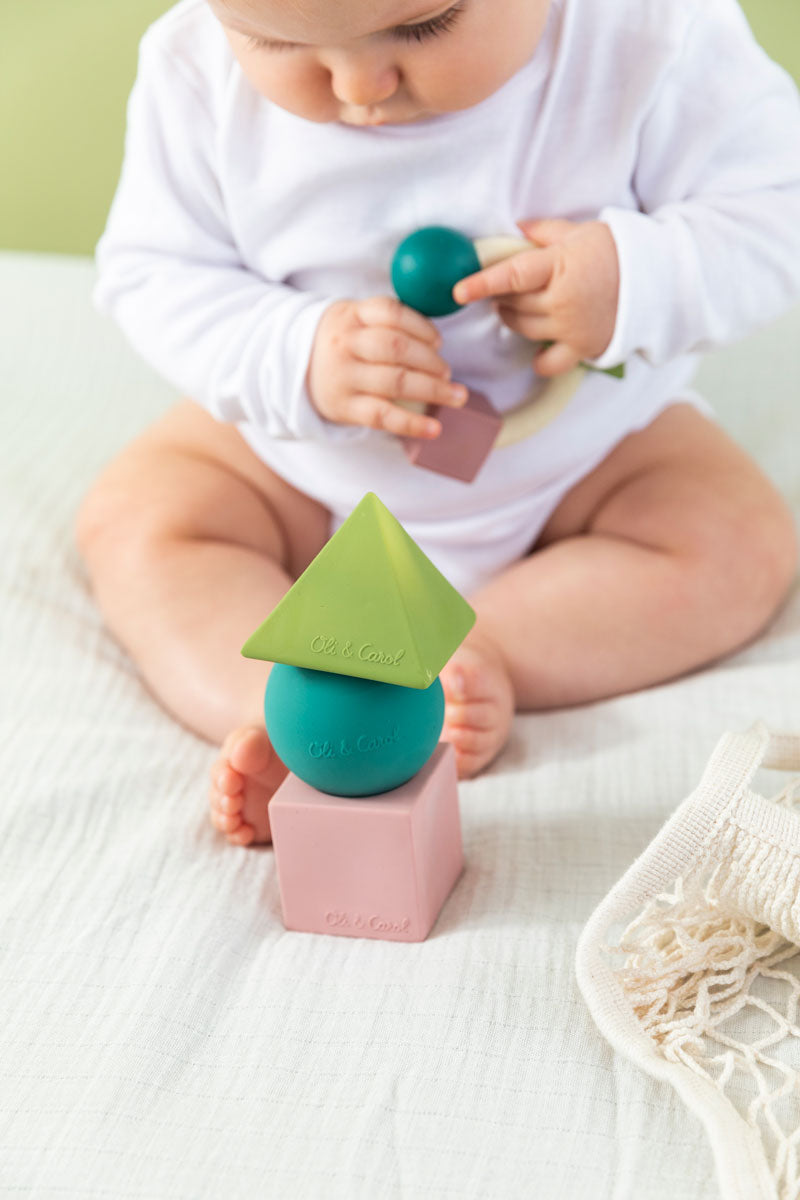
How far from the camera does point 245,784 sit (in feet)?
2.27

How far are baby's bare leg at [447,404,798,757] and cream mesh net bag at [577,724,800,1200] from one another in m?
0.25

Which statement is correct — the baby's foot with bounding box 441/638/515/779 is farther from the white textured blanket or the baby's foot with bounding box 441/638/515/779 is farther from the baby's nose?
the baby's nose

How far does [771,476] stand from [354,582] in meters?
0.66

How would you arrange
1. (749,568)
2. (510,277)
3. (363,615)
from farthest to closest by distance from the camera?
(749,568) → (510,277) → (363,615)

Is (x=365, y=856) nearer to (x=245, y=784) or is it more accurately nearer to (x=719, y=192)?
(x=245, y=784)

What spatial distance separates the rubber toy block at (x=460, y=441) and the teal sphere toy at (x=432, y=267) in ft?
0.21

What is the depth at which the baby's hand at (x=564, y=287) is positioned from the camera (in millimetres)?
785

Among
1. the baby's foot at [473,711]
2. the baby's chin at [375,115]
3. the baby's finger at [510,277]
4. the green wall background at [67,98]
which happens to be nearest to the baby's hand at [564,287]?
the baby's finger at [510,277]

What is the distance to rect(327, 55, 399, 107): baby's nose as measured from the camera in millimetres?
665

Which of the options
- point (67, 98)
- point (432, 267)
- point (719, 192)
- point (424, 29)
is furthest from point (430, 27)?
point (67, 98)

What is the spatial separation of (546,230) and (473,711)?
31 centimetres

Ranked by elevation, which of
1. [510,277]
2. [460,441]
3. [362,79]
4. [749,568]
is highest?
[362,79]

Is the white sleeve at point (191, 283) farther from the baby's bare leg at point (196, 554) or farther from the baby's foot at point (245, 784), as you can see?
the baby's foot at point (245, 784)

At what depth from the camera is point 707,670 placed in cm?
88
